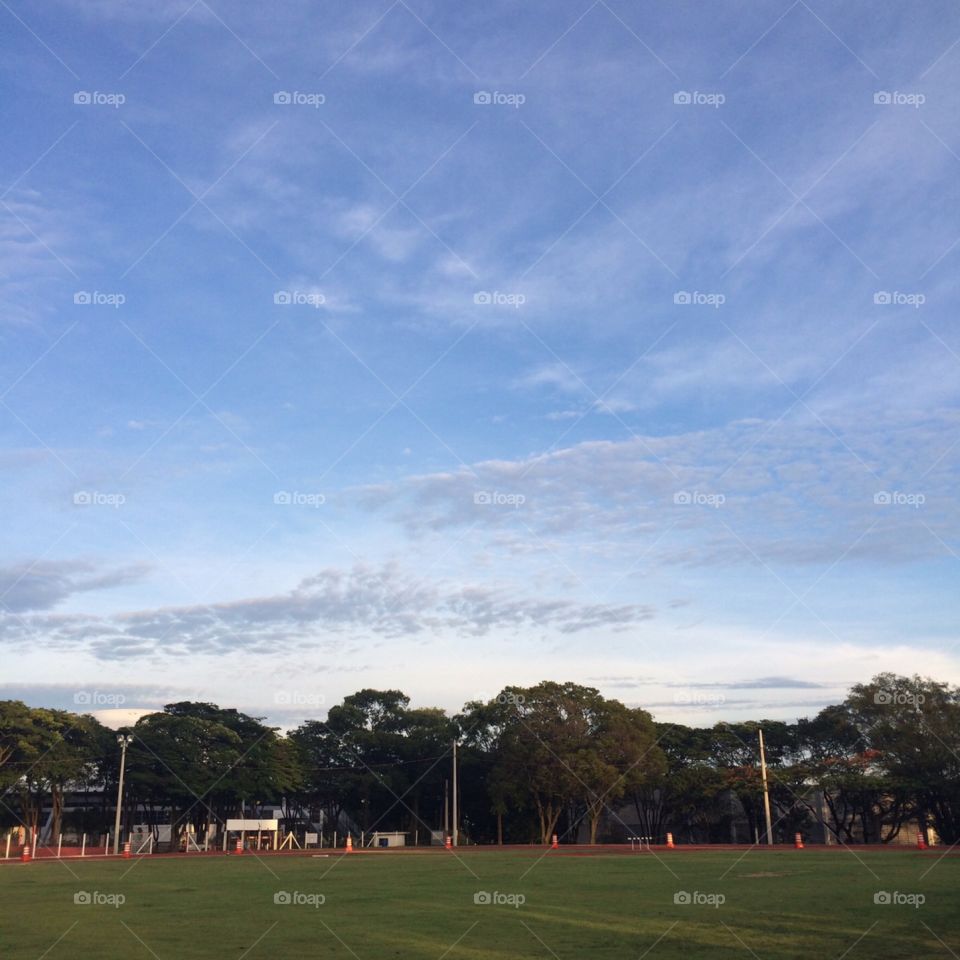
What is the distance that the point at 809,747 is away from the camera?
224 feet

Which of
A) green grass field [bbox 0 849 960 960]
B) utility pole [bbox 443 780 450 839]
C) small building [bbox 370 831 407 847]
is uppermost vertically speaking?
green grass field [bbox 0 849 960 960]

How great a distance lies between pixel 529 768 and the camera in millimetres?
59625

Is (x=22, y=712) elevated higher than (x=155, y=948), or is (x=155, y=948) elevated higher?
(x=22, y=712)

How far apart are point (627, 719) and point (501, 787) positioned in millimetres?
9175

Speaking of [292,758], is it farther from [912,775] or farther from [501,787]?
[912,775]

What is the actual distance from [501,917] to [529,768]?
46239mm

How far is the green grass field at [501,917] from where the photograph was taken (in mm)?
11555

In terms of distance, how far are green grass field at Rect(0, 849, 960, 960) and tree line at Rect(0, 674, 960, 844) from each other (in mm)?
34300

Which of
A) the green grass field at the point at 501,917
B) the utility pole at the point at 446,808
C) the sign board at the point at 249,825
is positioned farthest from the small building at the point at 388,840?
the green grass field at the point at 501,917

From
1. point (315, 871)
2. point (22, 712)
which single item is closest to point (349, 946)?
point (315, 871)

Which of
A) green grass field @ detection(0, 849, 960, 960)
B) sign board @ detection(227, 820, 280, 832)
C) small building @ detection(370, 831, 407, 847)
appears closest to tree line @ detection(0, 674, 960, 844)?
small building @ detection(370, 831, 407, 847)

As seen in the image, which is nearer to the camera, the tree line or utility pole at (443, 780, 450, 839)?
the tree line

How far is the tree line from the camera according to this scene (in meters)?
57.9

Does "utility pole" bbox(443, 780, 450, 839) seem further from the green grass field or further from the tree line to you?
the green grass field
